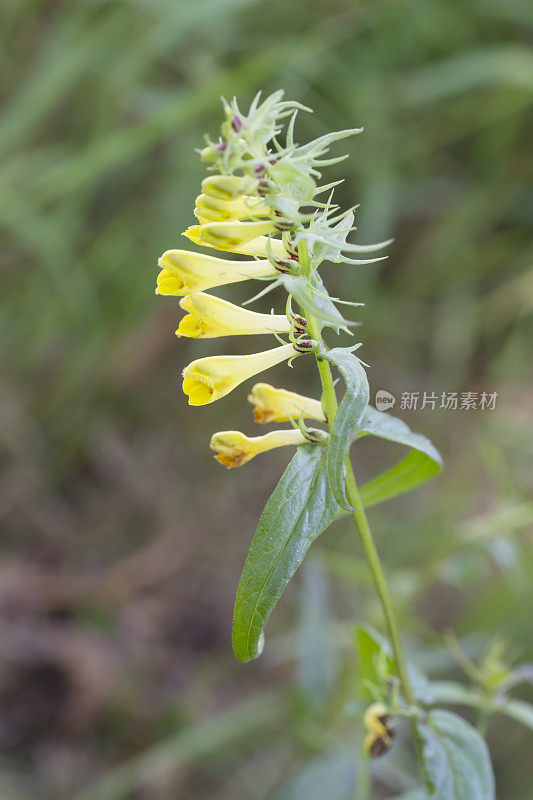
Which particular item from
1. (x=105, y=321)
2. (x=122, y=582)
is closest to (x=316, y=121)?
(x=105, y=321)

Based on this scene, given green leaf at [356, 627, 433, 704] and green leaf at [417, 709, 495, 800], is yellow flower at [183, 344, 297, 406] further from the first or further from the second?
green leaf at [417, 709, 495, 800]

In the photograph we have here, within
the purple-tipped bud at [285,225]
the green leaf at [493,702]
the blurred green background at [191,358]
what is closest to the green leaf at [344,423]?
the purple-tipped bud at [285,225]

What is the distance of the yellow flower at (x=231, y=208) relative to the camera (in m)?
0.65

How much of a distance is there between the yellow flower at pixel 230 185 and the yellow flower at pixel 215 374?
0.18 m

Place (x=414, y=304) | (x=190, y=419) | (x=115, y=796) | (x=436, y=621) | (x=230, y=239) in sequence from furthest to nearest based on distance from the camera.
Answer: (x=414, y=304), (x=190, y=419), (x=436, y=621), (x=115, y=796), (x=230, y=239)

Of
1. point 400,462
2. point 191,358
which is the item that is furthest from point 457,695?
point 191,358

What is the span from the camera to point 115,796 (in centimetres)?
166

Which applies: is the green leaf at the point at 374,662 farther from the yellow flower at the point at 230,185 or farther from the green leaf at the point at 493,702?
the yellow flower at the point at 230,185

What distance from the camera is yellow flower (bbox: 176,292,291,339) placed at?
29.1 inches

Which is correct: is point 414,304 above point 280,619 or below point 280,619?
above

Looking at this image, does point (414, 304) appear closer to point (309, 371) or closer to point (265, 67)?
point (309, 371)

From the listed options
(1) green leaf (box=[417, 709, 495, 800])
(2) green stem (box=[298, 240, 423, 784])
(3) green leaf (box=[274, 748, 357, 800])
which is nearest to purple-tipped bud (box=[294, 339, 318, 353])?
(2) green stem (box=[298, 240, 423, 784])

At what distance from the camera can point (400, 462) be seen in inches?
31.4

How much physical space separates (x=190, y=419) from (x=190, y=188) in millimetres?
719
